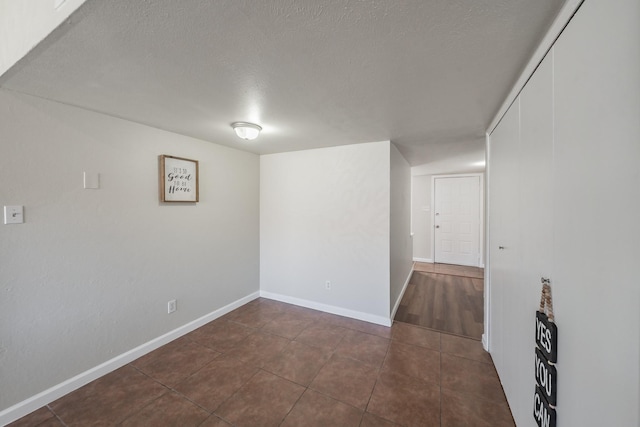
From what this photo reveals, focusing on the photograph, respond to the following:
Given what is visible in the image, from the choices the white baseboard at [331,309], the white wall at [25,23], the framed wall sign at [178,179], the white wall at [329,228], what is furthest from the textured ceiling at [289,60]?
the white baseboard at [331,309]

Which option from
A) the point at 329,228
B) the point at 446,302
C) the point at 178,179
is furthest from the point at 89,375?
the point at 446,302

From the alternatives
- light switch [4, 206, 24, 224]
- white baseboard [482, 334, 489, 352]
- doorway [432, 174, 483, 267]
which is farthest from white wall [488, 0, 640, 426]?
doorway [432, 174, 483, 267]

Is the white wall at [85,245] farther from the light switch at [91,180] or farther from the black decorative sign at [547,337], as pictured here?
the black decorative sign at [547,337]

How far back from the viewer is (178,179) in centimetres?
245

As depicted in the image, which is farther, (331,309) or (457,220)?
(457,220)

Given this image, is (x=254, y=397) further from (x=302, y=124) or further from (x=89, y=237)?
(x=302, y=124)

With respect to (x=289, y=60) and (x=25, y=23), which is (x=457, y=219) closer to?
(x=289, y=60)

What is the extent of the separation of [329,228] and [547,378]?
7.58 ft

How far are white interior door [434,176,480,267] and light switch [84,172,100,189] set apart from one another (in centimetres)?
590

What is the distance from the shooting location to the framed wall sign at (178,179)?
2309 millimetres

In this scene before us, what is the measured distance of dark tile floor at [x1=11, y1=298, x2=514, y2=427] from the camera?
5.07ft

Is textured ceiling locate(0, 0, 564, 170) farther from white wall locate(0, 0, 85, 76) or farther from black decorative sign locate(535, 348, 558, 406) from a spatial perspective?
black decorative sign locate(535, 348, 558, 406)

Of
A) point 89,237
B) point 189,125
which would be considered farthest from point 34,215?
point 189,125

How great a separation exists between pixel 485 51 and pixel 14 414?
11.4 ft
